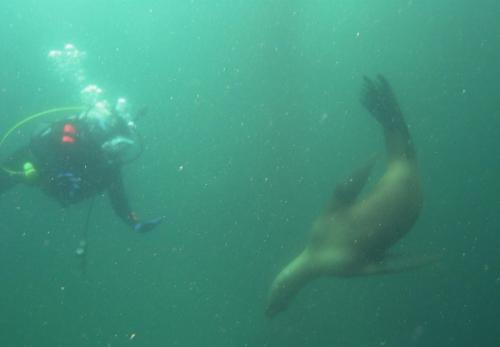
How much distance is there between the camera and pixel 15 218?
89.6 ft

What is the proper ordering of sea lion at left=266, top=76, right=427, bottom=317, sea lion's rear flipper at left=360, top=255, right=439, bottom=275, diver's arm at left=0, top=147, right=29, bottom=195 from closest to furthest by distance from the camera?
sea lion at left=266, top=76, right=427, bottom=317 < sea lion's rear flipper at left=360, top=255, right=439, bottom=275 < diver's arm at left=0, top=147, right=29, bottom=195

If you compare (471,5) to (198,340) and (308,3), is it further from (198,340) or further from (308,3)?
(198,340)

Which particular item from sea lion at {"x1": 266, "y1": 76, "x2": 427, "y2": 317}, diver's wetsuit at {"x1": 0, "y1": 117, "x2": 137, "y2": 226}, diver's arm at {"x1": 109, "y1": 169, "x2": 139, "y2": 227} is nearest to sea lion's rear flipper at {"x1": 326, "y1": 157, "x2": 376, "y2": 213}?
sea lion at {"x1": 266, "y1": 76, "x2": 427, "y2": 317}

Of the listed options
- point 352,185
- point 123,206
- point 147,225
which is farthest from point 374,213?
point 123,206

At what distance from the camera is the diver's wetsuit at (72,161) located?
502 cm

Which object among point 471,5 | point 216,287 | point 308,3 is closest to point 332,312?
point 216,287

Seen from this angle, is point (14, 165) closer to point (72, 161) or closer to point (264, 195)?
point (72, 161)

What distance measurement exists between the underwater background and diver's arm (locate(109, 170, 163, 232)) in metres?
5.88

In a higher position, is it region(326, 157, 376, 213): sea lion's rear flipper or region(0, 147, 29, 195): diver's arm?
region(0, 147, 29, 195): diver's arm

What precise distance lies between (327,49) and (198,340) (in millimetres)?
21316

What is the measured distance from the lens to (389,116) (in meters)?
5.57

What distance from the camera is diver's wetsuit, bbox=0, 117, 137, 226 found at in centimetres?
502

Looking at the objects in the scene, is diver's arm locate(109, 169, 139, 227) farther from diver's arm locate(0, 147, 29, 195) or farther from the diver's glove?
diver's arm locate(0, 147, 29, 195)

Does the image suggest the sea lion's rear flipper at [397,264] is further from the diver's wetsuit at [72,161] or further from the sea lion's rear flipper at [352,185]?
the diver's wetsuit at [72,161]
